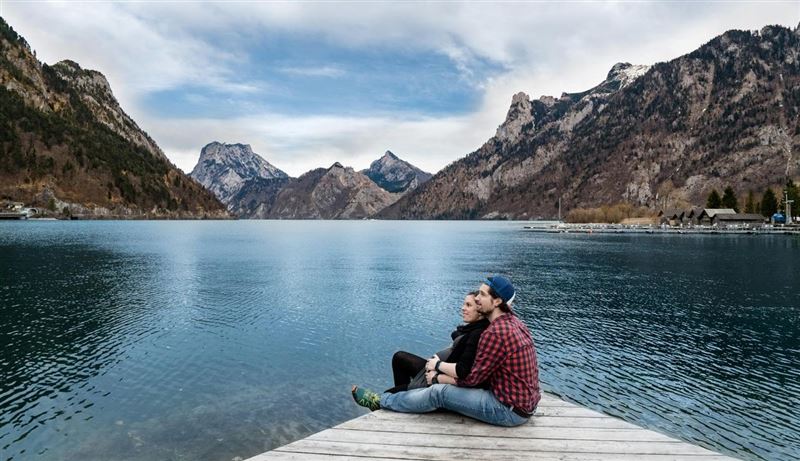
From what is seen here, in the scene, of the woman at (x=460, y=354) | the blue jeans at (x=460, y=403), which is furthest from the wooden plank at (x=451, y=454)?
the woman at (x=460, y=354)

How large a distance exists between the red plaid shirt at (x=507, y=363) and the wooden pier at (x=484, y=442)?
714 millimetres

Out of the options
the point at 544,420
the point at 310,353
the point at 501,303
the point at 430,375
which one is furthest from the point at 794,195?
the point at 430,375

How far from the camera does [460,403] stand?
9969 mm

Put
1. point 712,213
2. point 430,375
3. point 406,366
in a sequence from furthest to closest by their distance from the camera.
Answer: point 712,213 < point 406,366 < point 430,375

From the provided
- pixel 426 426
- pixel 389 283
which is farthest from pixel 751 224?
pixel 426 426

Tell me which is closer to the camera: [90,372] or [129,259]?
[90,372]

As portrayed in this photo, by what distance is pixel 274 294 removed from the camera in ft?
161

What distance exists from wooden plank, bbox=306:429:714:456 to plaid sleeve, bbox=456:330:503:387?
1.13 metres

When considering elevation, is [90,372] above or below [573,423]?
below

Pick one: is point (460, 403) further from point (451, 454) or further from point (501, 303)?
point (501, 303)

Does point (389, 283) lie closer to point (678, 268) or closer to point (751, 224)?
point (678, 268)

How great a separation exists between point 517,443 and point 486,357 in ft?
5.31

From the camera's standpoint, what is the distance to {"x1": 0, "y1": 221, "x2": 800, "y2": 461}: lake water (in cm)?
1733

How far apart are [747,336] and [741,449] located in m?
18.4
